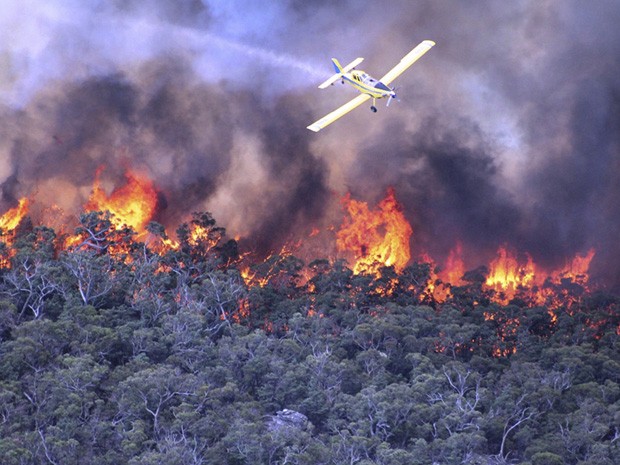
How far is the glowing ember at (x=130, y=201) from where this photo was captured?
310ft

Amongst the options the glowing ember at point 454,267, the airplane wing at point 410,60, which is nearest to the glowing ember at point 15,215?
the airplane wing at point 410,60

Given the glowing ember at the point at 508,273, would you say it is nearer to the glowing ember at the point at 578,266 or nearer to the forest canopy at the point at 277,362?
the glowing ember at the point at 578,266

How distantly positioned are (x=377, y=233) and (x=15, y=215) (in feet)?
85.2

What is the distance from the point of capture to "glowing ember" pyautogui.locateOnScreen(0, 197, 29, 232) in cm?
9119

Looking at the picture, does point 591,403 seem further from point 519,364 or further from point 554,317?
point 554,317

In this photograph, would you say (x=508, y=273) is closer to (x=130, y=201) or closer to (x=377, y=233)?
(x=377, y=233)

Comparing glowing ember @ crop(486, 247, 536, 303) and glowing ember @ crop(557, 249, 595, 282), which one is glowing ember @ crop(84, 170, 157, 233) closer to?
glowing ember @ crop(486, 247, 536, 303)

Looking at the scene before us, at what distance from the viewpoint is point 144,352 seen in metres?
71.2

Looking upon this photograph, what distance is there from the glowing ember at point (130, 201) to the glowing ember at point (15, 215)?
4.34m

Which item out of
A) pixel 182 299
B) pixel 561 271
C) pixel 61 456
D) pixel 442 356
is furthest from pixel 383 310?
pixel 61 456

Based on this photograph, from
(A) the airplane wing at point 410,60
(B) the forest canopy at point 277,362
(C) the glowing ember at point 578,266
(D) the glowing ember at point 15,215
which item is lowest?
(B) the forest canopy at point 277,362

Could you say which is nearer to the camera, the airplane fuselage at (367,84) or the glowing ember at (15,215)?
the airplane fuselage at (367,84)

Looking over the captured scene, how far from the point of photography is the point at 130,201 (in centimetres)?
9556

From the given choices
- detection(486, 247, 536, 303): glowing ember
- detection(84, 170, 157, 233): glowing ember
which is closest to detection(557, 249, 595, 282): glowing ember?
detection(486, 247, 536, 303): glowing ember
